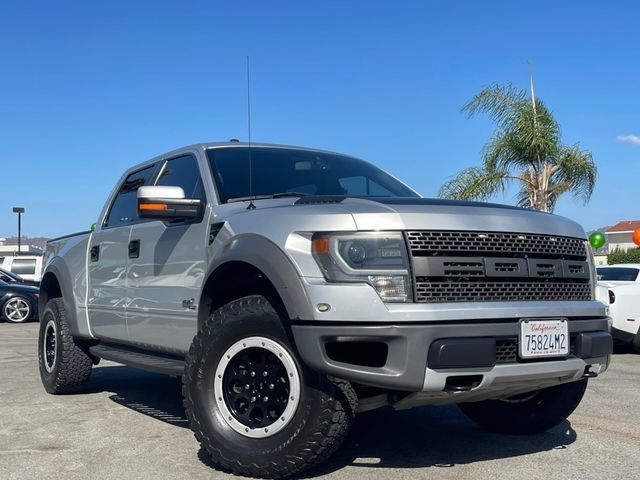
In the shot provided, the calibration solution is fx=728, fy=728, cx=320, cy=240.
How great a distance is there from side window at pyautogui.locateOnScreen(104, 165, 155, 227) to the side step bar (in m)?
0.99

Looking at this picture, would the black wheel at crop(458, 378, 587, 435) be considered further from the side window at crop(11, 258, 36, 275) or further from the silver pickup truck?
the side window at crop(11, 258, 36, 275)

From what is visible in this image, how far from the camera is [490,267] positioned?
3.52 metres

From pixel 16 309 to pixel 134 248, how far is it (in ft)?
41.7

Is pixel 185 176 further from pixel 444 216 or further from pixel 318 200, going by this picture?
pixel 444 216

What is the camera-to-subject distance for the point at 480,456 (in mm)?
4129

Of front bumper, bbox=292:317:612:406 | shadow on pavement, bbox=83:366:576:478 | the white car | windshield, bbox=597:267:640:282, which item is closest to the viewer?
front bumper, bbox=292:317:612:406

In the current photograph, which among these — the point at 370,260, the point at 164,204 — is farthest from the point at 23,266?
the point at 370,260

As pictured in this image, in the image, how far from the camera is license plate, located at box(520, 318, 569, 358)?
3473 mm

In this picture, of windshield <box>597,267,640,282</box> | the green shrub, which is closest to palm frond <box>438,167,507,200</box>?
windshield <box>597,267,640,282</box>

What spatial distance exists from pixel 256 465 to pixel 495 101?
1701cm

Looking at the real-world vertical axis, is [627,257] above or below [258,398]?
above

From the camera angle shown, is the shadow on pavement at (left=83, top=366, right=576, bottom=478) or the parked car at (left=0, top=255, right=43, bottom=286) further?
the parked car at (left=0, top=255, right=43, bottom=286)

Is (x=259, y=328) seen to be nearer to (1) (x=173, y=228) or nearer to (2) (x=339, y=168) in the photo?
(1) (x=173, y=228)

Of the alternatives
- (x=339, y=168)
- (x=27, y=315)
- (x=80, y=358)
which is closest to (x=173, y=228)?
(x=339, y=168)
